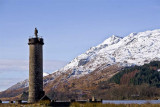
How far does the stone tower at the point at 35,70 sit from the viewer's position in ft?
158

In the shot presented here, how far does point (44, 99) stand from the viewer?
1834 inches

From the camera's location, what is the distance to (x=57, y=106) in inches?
1722

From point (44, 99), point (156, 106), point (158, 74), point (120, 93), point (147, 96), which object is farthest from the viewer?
point (158, 74)

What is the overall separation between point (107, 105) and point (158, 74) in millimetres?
156629

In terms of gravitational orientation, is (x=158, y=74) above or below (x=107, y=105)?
above

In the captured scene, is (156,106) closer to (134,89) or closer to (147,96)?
(147,96)

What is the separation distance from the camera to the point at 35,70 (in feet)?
159

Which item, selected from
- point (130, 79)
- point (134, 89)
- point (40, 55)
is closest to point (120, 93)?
point (134, 89)

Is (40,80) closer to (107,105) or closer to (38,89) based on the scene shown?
(38,89)

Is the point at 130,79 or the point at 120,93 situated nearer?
the point at 120,93

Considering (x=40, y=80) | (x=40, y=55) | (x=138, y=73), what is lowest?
(x=40, y=80)

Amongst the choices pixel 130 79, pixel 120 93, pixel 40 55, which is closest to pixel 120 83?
pixel 130 79

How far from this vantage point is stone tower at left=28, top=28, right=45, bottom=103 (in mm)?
48188

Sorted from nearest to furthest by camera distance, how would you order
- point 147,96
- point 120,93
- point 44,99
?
1. point 44,99
2. point 147,96
3. point 120,93
